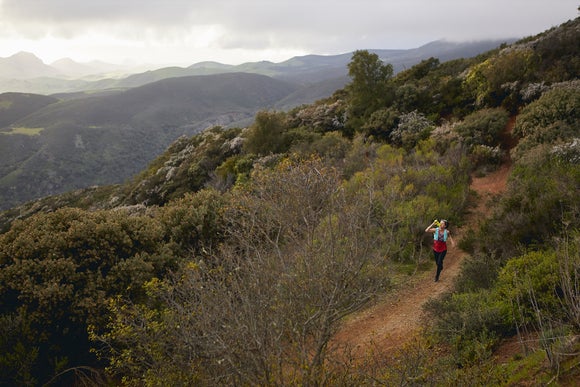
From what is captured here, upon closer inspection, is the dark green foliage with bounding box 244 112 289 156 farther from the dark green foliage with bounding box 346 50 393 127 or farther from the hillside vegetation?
the hillside vegetation

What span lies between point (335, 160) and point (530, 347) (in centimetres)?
1320

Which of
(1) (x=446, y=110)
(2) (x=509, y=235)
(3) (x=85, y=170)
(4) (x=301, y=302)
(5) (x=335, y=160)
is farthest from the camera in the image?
(3) (x=85, y=170)

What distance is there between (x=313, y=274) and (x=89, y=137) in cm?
13862

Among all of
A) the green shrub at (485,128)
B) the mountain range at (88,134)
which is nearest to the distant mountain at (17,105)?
the mountain range at (88,134)

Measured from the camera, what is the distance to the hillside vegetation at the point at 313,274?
13.5 feet

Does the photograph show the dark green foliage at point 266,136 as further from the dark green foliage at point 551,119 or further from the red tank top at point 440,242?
the red tank top at point 440,242

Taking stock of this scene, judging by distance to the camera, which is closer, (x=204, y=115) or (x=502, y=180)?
(x=502, y=180)

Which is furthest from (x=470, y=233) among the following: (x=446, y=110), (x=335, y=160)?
(x=446, y=110)

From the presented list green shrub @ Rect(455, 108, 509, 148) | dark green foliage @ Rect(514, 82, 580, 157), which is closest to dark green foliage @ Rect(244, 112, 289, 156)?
green shrub @ Rect(455, 108, 509, 148)

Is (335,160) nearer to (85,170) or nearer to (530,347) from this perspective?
(530,347)

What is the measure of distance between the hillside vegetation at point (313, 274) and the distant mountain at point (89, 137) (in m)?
66.5

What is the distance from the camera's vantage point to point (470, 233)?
951cm

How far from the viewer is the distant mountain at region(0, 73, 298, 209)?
96.8m

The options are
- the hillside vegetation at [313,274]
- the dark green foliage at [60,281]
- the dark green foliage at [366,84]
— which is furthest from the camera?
the dark green foliage at [366,84]
